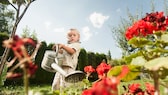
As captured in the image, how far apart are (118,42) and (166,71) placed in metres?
26.5

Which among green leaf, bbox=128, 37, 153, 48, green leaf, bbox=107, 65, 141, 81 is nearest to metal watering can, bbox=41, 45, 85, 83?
green leaf, bbox=128, 37, 153, 48

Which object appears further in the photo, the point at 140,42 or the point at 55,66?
the point at 55,66

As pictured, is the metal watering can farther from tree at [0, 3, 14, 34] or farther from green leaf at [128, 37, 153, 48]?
tree at [0, 3, 14, 34]

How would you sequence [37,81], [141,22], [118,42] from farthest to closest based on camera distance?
[118,42] → [37,81] → [141,22]

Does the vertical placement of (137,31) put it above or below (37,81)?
above

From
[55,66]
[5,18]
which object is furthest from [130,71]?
[5,18]

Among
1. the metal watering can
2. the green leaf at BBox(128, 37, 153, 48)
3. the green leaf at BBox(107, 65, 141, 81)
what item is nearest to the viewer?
the green leaf at BBox(107, 65, 141, 81)

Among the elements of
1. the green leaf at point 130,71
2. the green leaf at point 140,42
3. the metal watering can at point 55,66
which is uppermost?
the green leaf at point 140,42

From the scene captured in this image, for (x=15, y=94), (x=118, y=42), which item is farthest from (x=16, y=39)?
(x=118, y=42)

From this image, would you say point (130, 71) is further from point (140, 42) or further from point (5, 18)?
point (5, 18)

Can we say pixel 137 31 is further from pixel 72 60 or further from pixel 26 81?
pixel 72 60

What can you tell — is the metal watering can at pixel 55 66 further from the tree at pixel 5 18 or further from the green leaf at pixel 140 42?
the tree at pixel 5 18

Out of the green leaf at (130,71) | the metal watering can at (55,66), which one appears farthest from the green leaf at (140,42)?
the metal watering can at (55,66)

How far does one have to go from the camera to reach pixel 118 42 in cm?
2758
